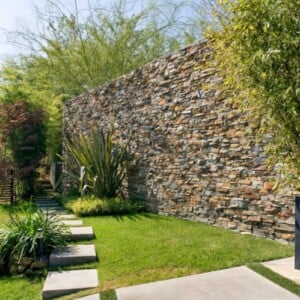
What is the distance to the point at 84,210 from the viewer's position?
7309mm

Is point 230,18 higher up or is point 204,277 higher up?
Result: point 230,18

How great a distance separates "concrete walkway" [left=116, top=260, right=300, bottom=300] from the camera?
3.14 metres

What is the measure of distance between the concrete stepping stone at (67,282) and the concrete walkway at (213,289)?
43 centimetres

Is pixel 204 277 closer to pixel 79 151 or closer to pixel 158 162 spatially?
pixel 158 162

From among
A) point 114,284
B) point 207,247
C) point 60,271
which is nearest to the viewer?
point 114,284

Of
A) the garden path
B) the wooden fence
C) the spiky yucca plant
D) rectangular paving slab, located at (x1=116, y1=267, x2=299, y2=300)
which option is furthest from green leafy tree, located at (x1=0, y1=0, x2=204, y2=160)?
rectangular paving slab, located at (x1=116, y1=267, x2=299, y2=300)

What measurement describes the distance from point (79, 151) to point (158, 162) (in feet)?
7.61

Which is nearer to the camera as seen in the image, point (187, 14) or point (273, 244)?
point (273, 244)

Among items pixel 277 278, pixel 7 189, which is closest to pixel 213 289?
pixel 277 278

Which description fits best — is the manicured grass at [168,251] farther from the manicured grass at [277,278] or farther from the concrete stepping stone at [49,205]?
the concrete stepping stone at [49,205]

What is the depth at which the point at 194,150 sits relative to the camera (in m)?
6.43

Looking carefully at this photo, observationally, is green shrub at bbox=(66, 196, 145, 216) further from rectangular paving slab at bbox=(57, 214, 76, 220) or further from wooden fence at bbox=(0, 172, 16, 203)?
wooden fence at bbox=(0, 172, 16, 203)

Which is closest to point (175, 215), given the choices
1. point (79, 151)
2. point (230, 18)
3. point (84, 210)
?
point (84, 210)

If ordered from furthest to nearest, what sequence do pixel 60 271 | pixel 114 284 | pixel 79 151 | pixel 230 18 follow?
1. pixel 79 151
2. pixel 60 271
3. pixel 114 284
4. pixel 230 18
